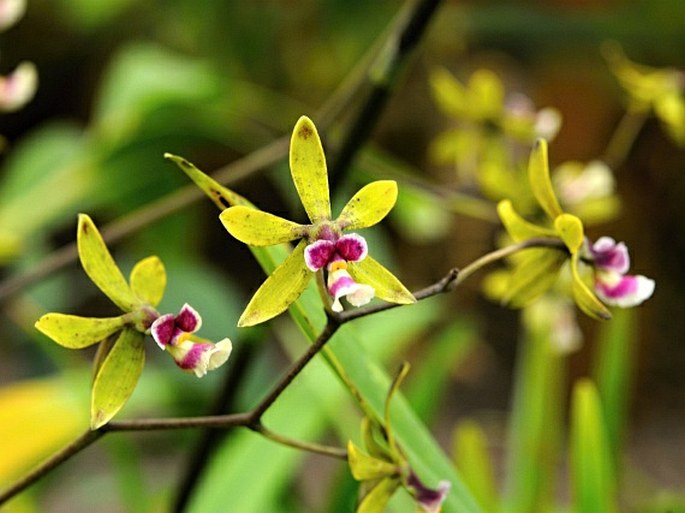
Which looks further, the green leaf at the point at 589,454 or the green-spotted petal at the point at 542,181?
the green leaf at the point at 589,454

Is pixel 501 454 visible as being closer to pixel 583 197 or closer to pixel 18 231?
pixel 18 231

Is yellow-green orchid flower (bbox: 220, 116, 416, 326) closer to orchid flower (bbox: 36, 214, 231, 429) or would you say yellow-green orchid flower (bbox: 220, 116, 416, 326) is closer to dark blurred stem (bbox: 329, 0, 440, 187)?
orchid flower (bbox: 36, 214, 231, 429)

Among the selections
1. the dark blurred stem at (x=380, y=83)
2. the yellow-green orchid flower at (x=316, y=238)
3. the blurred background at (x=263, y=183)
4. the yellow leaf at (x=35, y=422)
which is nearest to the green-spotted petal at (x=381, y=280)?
the yellow-green orchid flower at (x=316, y=238)

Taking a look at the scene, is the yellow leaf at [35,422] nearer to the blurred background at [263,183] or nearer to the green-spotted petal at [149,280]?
the blurred background at [263,183]

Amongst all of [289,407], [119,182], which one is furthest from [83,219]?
[119,182]

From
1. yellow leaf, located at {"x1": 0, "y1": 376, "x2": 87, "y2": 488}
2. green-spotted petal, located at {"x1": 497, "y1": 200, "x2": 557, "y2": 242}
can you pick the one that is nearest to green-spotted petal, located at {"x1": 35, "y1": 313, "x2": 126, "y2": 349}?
green-spotted petal, located at {"x1": 497, "y1": 200, "x2": 557, "y2": 242}

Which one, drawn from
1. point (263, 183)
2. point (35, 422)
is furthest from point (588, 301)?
point (263, 183)
